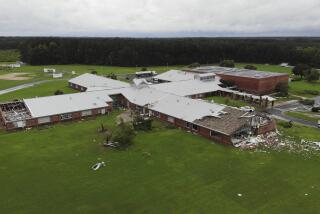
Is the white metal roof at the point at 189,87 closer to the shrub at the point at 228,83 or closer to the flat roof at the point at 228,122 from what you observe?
the shrub at the point at 228,83

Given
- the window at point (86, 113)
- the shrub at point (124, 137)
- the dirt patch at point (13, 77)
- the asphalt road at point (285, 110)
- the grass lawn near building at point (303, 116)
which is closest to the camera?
the shrub at point (124, 137)

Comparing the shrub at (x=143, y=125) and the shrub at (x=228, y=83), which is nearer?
the shrub at (x=143, y=125)

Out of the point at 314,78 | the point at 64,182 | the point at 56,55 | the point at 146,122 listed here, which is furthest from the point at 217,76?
the point at 56,55

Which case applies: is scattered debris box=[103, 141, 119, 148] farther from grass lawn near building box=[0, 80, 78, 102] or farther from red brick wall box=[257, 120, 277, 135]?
grass lawn near building box=[0, 80, 78, 102]

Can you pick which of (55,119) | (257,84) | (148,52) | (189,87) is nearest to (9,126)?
(55,119)

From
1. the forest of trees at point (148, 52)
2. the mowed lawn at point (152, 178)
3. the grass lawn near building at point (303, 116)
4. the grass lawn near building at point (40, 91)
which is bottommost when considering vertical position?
the mowed lawn at point (152, 178)

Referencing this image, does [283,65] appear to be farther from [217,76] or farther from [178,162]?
[178,162]

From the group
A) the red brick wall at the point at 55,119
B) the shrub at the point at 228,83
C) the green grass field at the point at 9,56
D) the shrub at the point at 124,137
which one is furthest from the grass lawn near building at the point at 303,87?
the green grass field at the point at 9,56
